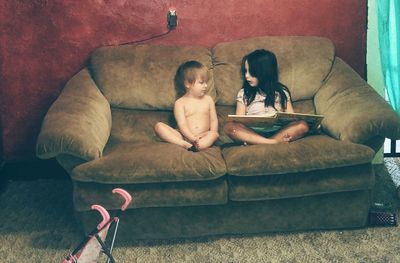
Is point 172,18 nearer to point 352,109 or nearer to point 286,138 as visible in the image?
point 286,138

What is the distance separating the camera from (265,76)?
9.64 ft

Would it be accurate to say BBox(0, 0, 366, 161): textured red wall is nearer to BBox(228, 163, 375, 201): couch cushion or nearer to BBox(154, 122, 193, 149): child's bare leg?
BBox(154, 122, 193, 149): child's bare leg

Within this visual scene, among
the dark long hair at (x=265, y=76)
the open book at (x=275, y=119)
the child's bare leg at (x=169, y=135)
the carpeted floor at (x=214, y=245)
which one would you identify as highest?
the dark long hair at (x=265, y=76)

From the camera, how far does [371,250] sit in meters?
2.46

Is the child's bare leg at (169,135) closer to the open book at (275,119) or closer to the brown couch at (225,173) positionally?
the brown couch at (225,173)

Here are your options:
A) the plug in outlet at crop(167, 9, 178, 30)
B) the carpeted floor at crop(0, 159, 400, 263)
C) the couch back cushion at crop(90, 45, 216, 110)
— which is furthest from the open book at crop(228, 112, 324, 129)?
the plug in outlet at crop(167, 9, 178, 30)

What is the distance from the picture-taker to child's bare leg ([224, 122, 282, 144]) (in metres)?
2.75

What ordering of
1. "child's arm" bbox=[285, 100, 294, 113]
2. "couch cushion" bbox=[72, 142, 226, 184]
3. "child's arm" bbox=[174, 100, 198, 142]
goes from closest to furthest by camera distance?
"couch cushion" bbox=[72, 142, 226, 184]
"child's arm" bbox=[174, 100, 198, 142]
"child's arm" bbox=[285, 100, 294, 113]

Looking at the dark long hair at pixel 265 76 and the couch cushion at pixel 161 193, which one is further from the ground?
the dark long hair at pixel 265 76

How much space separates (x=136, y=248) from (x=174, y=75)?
0.99 m

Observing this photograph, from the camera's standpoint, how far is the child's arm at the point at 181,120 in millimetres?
2848

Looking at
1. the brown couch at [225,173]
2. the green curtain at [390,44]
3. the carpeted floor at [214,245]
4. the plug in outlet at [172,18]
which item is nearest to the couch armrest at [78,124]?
Result: the brown couch at [225,173]

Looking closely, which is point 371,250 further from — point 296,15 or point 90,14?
point 90,14

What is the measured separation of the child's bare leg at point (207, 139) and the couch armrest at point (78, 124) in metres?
0.49
